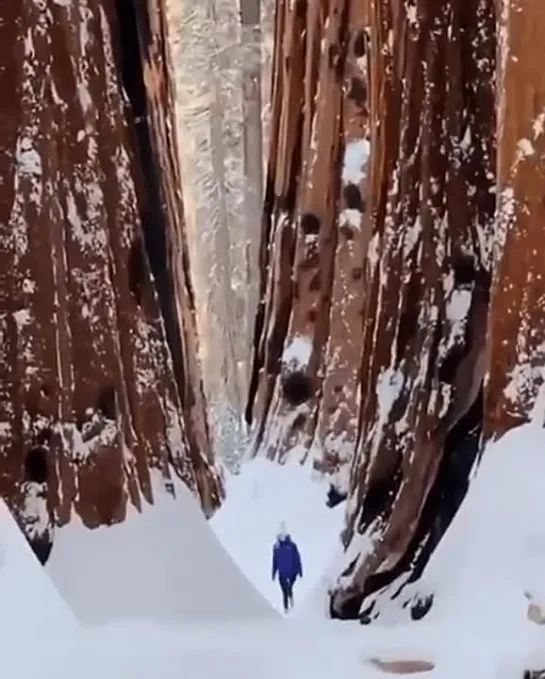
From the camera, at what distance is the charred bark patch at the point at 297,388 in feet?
3.70

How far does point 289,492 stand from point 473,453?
186mm

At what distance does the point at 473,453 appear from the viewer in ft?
3.70

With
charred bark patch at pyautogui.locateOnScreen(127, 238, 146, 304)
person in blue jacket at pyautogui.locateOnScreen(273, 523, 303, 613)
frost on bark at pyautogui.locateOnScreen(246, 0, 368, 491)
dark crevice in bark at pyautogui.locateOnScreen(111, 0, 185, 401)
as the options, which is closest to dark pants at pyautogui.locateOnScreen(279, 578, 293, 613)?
person in blue jacket at pyautogui.locateOnScreen(273, 523, 303, 613)

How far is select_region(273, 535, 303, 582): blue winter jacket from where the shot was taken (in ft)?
3.69

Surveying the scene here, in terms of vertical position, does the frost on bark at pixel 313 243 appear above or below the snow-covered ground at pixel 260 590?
above

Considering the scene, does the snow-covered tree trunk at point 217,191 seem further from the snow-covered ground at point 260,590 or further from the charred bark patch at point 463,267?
the charred bark patch at point 463,267

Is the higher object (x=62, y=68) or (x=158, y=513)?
(x=62, y=68)

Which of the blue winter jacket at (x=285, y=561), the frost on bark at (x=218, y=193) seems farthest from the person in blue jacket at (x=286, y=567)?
the frost on bark at (x=218, y=193)

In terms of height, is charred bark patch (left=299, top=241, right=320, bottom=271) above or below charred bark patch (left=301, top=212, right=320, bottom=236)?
below

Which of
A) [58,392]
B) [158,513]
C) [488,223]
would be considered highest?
[488,223]

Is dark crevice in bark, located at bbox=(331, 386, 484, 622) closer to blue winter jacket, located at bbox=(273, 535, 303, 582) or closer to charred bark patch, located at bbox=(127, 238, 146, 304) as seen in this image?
blue winter jacket, located at bbox=(273, 535, 303, 582)

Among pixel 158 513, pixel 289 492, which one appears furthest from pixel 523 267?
pixel 158 513

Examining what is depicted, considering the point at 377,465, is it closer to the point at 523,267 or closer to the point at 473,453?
the point at 473,453

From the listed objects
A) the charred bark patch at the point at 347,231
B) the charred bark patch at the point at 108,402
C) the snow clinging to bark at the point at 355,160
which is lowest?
the charred bark patch at the point at 108,402
